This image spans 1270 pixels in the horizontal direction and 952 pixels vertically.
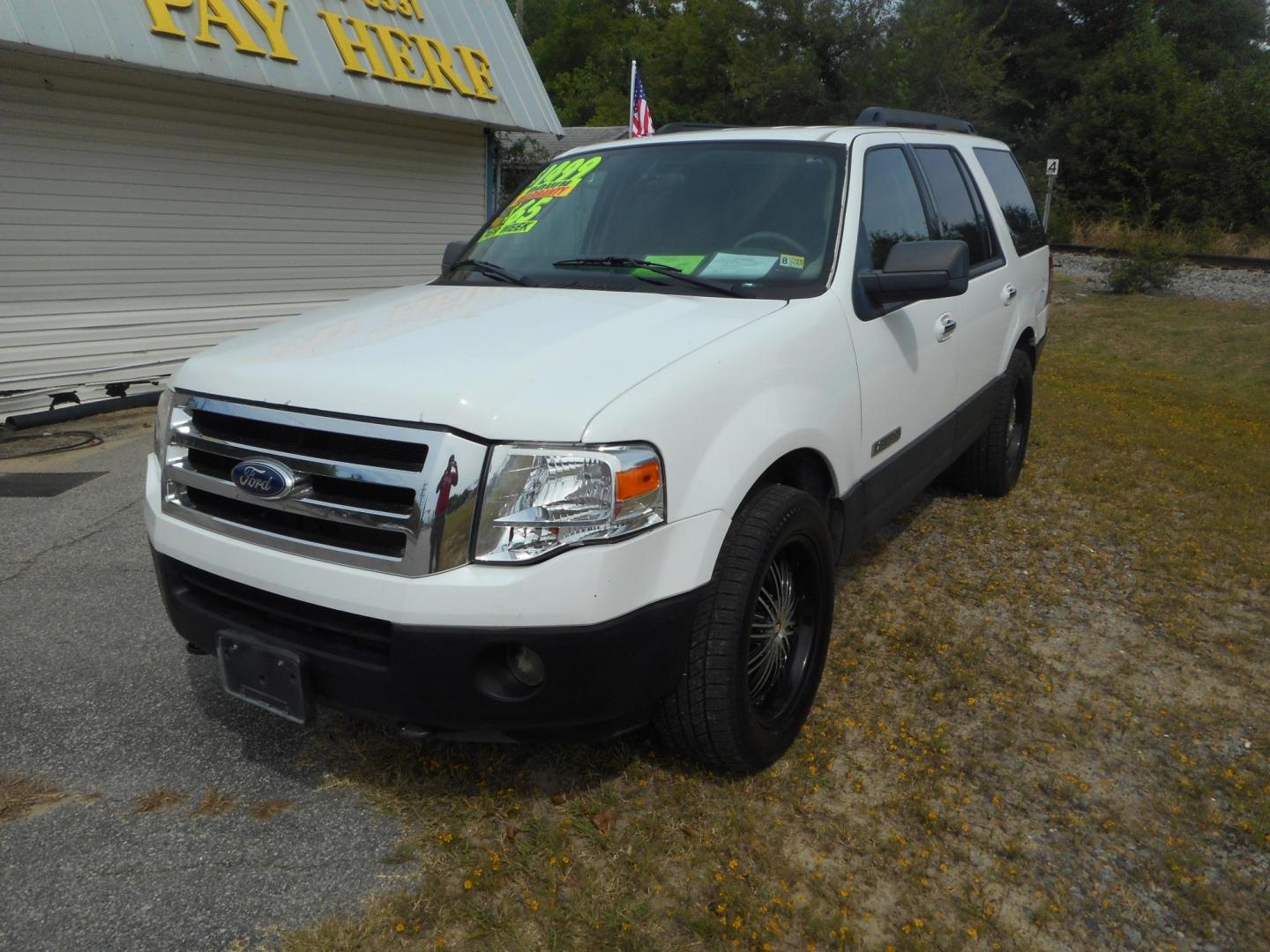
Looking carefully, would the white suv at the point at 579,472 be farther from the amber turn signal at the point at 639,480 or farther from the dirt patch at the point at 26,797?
the dirt patch at the point at 26,797

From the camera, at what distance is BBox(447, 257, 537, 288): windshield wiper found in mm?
3396

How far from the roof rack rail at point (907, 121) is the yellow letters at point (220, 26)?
587 cm

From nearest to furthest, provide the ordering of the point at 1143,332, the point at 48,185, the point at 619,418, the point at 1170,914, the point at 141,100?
the point at 619,418
the point at 1170,914
the point at 48,185
the point at 141,100
the point at 1143,332

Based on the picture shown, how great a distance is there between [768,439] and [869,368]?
2.72 ft

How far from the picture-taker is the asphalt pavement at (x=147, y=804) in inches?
91.4

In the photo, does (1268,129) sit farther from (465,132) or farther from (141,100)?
(141,100)

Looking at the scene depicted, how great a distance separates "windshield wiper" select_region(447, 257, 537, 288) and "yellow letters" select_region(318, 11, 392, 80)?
6.54 meters

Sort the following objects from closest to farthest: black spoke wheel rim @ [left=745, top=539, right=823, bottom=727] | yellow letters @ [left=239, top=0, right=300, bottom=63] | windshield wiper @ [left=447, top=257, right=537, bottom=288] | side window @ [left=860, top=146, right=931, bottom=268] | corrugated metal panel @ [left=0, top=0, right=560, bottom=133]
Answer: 1. black spoke wheel rim @ [left=745, top=539, right=823, bottom=727]
2. windshield wiper @ [left=447, top=257, right=537, bottom=288]
3. side window @ [left=860, top=146, right=931, bottom=268]
4. corrugated metal panel @ [left=0, top=0, right=560, bottom=133]
5. yellow letters @ [left=239, top=0, right=300, bottom=63]

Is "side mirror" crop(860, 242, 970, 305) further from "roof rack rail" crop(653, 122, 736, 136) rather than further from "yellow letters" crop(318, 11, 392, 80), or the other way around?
"yellow letters" crop(318, 11, 392, 80)

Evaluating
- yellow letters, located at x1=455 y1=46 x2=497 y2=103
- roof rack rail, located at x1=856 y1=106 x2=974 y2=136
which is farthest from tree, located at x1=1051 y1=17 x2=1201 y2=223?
roof rack rail, located at x1=856 y1=106 x2=974 y2=136

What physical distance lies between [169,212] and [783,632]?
7810 millimetres

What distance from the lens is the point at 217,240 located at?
29.8 feet

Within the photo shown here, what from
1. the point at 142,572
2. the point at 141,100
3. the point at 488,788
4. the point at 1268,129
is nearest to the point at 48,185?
the point at 141,100

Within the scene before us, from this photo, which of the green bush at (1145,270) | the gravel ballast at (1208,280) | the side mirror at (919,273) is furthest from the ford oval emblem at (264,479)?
the green bush at (1145,270)
